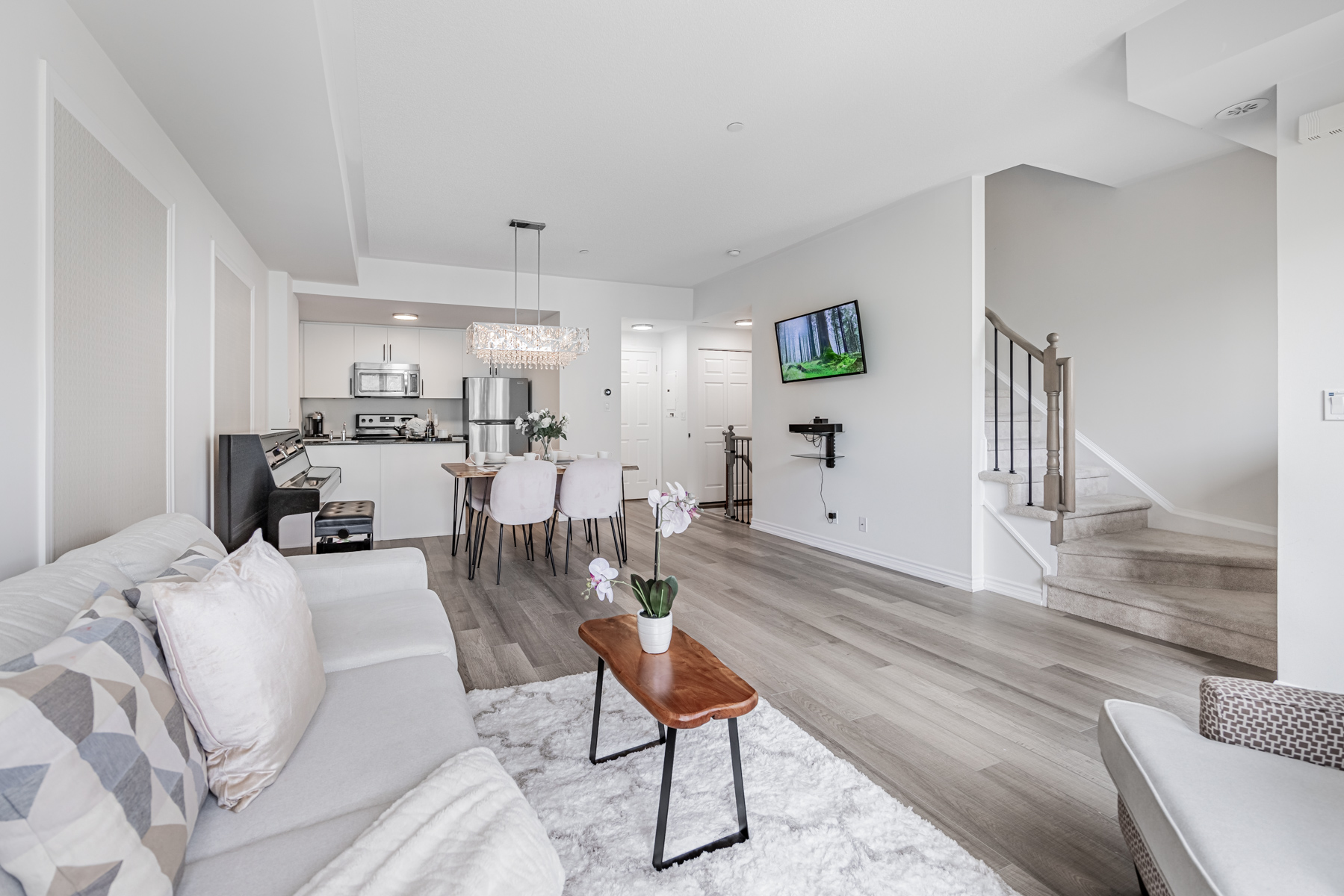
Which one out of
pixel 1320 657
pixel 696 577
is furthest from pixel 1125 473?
pixel 696 577

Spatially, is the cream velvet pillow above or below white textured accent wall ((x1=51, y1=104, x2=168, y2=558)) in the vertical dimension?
below

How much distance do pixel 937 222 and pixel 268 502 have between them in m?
4.55

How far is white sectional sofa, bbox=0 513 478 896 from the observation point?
0.96 m

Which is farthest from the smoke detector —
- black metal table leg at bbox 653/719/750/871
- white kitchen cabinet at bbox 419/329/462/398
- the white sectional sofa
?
white kitchen cabinet at bbox 419/329/462/398

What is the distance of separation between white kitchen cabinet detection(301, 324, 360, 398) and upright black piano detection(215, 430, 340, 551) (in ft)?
9.53

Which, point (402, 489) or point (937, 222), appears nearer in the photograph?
point (937, 222)

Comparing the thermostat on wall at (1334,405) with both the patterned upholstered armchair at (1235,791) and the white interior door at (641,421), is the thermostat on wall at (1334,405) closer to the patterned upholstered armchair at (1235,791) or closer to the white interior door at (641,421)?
the patterned upholstered armchair at (1235,791)

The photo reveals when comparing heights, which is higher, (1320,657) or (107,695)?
(107,695)

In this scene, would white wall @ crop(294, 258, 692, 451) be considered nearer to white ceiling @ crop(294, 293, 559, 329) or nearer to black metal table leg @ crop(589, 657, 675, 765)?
white ceiling @ crop(294, 293, 559, 329)

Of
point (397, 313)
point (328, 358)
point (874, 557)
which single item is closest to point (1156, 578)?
point (874, 557)

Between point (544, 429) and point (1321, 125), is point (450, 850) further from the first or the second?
point (544, 429)

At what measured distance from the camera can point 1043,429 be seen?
→ 15.7 ft

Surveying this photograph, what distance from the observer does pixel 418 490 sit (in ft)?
18.7

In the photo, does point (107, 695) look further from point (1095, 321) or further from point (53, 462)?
point (1095, 321)
